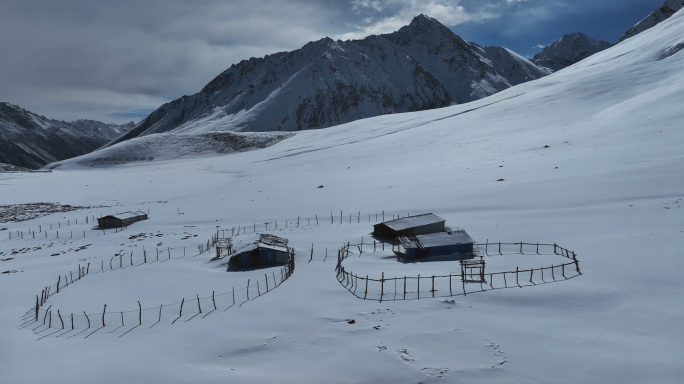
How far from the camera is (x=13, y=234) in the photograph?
146 feet

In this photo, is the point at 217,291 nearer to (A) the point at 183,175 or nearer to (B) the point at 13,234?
(B) the point at 13,234

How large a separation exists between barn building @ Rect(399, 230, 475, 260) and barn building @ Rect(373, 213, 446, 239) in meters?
3.44

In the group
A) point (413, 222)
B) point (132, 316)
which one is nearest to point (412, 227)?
point (413, 222)

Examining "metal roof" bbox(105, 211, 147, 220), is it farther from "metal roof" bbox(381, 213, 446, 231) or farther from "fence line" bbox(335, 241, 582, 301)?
"fence line" bbox(335, 241, 582, 301)

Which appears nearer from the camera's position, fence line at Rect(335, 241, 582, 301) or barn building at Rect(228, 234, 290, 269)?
fence line at Rect(335, 241, 582, 301)

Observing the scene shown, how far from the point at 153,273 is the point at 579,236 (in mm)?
31624

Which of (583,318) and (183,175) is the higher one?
(183,175)

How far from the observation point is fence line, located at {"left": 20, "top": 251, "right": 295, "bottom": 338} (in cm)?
2009

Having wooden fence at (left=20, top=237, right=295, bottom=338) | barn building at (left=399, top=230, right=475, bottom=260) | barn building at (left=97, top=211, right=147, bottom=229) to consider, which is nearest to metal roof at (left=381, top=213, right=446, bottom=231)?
barn building at (left=399, top=230, right=475, bottom=260)

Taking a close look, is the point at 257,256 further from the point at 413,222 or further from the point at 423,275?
the point at 413,222

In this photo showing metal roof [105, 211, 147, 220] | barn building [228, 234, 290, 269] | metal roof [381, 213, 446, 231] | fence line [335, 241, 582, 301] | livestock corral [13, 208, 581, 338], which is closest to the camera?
livestock corral [13, 208, 581, 338]

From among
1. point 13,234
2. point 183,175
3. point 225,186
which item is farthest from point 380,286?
point 183,175

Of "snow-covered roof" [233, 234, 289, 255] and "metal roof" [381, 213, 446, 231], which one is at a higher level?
"metal roof" [381, 213, 446, 231]

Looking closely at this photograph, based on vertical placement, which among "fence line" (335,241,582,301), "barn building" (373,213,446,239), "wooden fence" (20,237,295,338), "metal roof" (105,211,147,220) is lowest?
"wooden fence" (20,237,295,338)
